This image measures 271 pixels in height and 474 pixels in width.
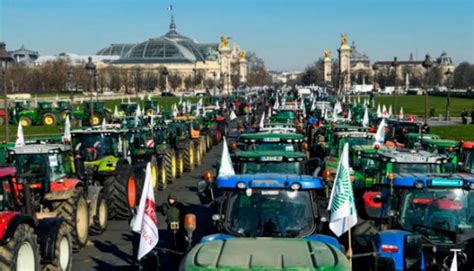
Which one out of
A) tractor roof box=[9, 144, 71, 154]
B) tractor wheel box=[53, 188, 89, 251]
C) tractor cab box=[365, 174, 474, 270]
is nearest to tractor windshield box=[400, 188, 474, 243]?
tractor cab box=[365, 174, 474, 270]

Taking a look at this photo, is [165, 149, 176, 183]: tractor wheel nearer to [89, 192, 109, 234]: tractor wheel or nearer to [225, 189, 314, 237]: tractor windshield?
[89, 192, 109, 234]: tractor wheel

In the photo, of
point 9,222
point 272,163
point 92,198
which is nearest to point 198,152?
point 92,198

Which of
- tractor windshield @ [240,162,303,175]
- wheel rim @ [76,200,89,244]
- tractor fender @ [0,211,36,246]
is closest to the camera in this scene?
tractor fender @ [0,211,36,246]

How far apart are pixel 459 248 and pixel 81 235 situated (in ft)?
26.1

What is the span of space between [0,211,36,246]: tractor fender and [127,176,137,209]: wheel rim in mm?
7980

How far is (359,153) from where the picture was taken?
18.7 meters

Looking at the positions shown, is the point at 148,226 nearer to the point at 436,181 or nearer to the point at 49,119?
the point at 436,181

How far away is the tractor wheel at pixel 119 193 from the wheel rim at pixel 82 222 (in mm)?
2577

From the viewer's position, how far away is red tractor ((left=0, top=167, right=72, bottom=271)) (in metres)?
9.42

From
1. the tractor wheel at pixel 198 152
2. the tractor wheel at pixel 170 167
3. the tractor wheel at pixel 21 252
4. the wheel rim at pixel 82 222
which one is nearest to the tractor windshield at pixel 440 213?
the tractor wheel at pixel 21 252

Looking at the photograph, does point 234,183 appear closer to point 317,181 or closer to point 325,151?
point 317,181

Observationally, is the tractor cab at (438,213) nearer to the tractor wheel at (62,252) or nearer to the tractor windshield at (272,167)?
the tractor windshield at (272,167)

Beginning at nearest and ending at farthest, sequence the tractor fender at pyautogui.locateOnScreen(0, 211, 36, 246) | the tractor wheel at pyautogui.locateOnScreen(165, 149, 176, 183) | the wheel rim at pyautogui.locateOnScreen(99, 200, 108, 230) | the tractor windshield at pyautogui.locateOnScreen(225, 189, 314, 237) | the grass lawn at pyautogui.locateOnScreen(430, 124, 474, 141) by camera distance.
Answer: the tractor windshield at pyautogui.locateOnScreen(225, 189, 314, 237) < the tractor fender at pyautogui.locateOnScreen(0, 211, 36, 246) < the wheel rim at pyautogui.locateOnScreen(99, 200, 108, 230) < the tractor wheel at pyautogui.locateOnScreen(165, 149, 176, 183) < the grass lawn at pyautogui.locateOnScreen(430, 124, 474, 141)

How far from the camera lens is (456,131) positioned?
49.0 metres
